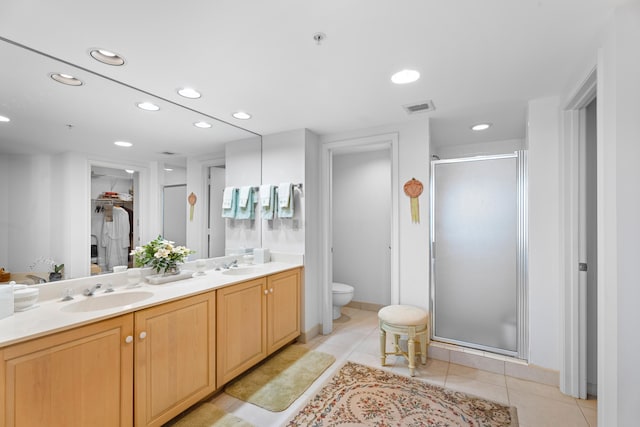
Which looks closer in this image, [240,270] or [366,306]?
[240,270]

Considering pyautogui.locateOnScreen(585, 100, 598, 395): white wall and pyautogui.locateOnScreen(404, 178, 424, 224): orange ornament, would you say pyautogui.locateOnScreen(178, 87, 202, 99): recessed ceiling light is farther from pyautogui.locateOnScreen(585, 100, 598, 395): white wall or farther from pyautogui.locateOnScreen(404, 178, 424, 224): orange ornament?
pyautogui.locateOnScreen(585, 100, 598, 395): white wall

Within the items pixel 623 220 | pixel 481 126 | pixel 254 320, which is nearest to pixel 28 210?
pixel 254 320

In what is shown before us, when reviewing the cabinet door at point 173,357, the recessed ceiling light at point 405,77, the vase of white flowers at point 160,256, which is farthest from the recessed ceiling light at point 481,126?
the vase of white flowers at point 160,256

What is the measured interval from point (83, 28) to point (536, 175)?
126 inches

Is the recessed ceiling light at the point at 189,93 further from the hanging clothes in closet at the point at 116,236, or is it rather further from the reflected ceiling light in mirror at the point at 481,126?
the reflected ceiling light in mirror at the point at 481,126

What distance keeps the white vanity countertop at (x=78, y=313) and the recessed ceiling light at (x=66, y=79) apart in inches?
50.3

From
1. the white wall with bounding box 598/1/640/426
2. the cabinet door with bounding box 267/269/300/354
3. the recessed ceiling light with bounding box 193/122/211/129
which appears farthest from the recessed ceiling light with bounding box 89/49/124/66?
the white wall with bounding box 598/1/640/426

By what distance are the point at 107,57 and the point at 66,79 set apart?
39cm

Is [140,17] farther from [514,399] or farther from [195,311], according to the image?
[514,399]

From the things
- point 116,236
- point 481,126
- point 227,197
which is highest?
point 481,126

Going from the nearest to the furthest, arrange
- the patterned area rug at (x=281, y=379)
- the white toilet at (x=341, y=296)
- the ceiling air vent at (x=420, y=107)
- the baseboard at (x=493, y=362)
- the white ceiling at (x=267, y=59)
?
1. the white ceiling at (x=267, y=59)
2. the patterned area rug at (x=281, y=379)
3. the baseboard at (x=493, y=362)
4. the ceiling air vent at (x=420, y=107)
5. the white toilet at (x=341, y=296)

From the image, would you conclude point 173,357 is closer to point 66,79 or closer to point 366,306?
point 66,79

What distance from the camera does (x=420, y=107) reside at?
8.30ft

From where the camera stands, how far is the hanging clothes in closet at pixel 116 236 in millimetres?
2070
